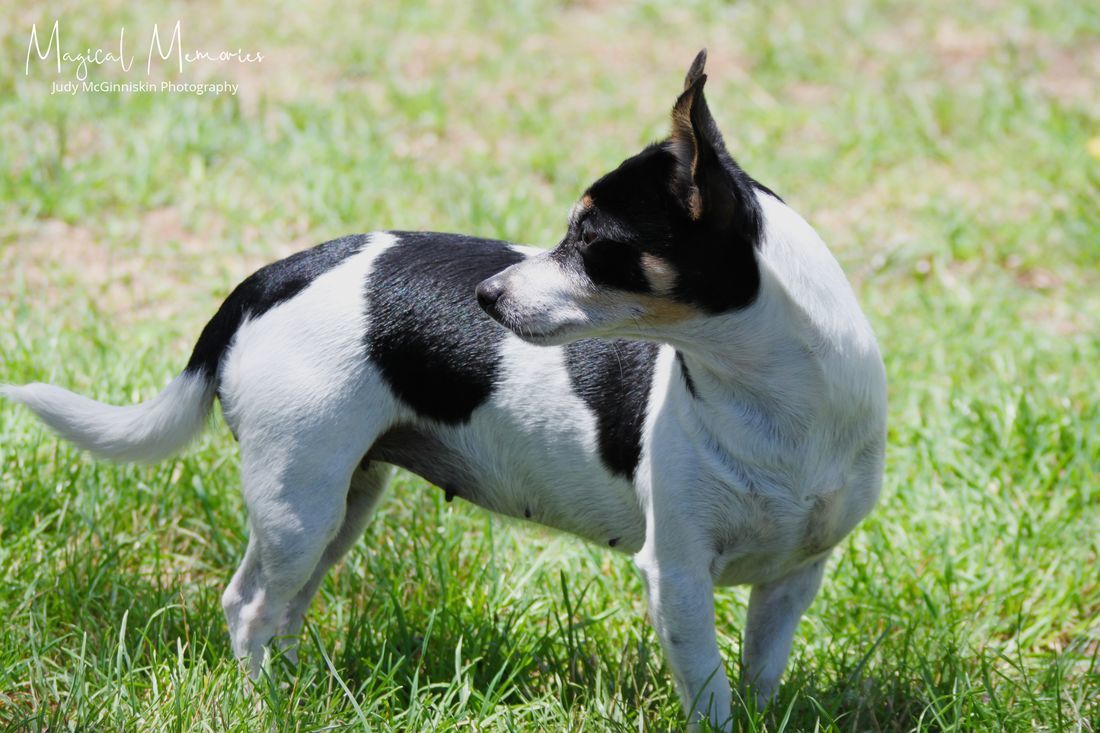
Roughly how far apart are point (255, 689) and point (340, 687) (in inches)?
8.5

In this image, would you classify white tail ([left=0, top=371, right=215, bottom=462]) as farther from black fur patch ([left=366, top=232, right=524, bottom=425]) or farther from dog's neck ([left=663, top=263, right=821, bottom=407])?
dog's neck ([left=663, top=263, right=821, bottom=407])

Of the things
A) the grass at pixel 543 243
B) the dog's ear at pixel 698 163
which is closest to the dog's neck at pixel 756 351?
the dog's ear at pixel 698 163

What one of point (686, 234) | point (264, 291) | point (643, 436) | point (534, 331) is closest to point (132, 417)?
point (264, 291)

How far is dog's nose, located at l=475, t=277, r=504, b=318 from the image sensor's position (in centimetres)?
261

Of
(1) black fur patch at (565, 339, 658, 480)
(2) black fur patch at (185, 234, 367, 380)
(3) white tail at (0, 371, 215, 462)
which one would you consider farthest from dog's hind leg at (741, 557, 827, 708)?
(3) white tail at (0, 371, 215, 462)

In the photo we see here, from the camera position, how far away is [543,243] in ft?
18.0

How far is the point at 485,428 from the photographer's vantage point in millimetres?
2902

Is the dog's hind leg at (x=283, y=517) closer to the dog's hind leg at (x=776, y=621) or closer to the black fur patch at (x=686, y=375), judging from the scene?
the black fur patch at (x=686, y=375)

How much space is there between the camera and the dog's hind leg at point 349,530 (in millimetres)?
3227

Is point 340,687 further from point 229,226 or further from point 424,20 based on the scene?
point 424,20

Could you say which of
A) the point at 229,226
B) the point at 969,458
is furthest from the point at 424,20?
the point at 969,458

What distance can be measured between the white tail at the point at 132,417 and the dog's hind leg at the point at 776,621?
142cm

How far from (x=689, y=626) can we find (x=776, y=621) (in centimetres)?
35

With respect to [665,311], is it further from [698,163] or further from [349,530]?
[349,530]
